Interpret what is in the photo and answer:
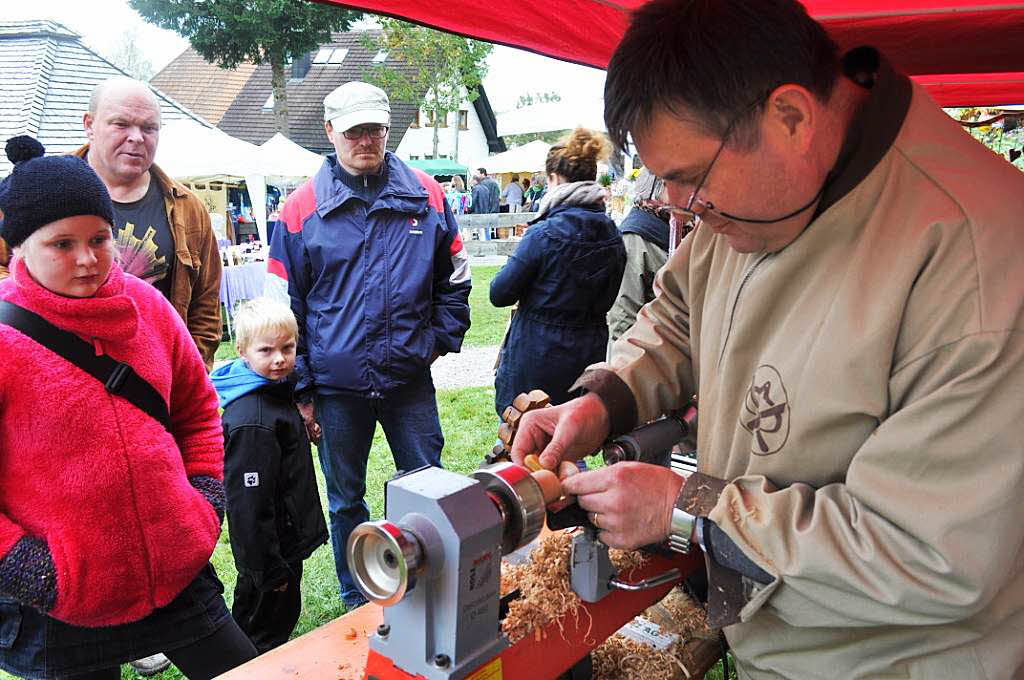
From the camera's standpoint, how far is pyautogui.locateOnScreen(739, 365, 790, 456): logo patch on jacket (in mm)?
1363

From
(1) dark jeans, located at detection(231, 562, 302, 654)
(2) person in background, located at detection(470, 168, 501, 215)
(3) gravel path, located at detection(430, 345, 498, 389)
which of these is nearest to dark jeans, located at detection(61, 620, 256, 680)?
(1) dark jeans, located at detection(231, 562, 302, 654)

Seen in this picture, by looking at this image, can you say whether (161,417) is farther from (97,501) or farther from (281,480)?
(281,480)

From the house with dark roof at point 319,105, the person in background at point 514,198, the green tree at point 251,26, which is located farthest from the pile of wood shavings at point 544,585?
the house with dark roof at point 319,105

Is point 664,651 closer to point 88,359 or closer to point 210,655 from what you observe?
point 210,655

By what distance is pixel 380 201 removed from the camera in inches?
140

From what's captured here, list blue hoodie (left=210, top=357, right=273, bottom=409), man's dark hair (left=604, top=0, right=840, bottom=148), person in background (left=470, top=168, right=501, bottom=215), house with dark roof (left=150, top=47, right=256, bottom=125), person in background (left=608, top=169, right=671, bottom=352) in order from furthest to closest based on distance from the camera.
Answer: house with dark roof (left=150, top=47, right=256, bottom=125)
person in background (left=470, top=168, right=501, bottom=215)
person in background (left=608, top=169, right=671, bottom=352)
blue hoodie (left=210, top=357, right=273, bottom=409)
man's dark hair (left=604, top=0, right=840, bottom=148)

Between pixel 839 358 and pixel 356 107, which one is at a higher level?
pixel 356 107

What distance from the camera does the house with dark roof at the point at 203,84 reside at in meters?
34.5

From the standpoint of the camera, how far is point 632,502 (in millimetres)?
1415

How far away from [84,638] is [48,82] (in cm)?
1819

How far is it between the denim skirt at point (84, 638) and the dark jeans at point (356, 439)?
4.82 ft

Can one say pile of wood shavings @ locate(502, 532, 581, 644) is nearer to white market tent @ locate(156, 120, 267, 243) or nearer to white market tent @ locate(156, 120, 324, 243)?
white market tent @ locate(156, 120, 324, 243)

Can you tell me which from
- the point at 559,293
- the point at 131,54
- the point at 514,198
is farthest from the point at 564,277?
the point at 131,54

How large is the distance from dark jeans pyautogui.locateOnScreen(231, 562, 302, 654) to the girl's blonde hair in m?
2.59
